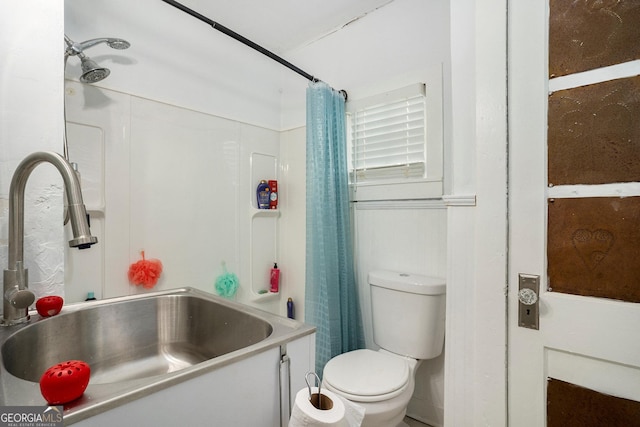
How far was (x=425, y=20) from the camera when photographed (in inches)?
65.9

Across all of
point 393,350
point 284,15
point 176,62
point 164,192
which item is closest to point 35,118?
point 164,192

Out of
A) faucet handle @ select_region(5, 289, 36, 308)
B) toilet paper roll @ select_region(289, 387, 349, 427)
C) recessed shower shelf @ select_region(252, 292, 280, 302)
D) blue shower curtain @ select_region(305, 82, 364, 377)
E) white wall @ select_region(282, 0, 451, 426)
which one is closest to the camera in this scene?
toilet paper roll @ select_region(289, 387, 349, 427)

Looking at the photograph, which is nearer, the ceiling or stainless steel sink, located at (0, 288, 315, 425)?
stainless steel sink, located at (0, 288, 315, 425)

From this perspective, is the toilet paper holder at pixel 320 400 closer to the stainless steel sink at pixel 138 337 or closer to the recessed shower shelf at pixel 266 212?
the stainless steel sink at pixel 138 337

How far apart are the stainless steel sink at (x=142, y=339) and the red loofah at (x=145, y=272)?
446 millimetres

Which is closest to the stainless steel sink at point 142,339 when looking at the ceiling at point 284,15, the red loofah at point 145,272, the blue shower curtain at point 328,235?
the red loofah at point 145,272

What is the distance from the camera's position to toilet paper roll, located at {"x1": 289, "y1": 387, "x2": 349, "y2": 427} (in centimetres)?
65

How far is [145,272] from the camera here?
61.0 inches

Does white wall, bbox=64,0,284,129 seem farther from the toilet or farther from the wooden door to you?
the wooden door

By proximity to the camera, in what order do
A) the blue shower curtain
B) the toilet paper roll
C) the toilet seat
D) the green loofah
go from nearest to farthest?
the toilet paper roll → the toilet seat → the blue shower curtain → the green loofah

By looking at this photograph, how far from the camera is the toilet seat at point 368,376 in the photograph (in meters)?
1.22

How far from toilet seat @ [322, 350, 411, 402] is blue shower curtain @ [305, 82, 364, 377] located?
25cm

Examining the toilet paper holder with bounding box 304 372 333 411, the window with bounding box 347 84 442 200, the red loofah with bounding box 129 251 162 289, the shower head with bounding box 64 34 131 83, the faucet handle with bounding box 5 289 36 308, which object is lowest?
the toilet paper holder with bounding box 304 372 333 411

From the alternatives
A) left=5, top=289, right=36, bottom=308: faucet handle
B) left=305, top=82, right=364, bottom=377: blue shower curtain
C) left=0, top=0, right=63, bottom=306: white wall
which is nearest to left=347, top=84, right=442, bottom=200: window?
left=305, top=82, right=364, bottom=377: blue shower curtain
